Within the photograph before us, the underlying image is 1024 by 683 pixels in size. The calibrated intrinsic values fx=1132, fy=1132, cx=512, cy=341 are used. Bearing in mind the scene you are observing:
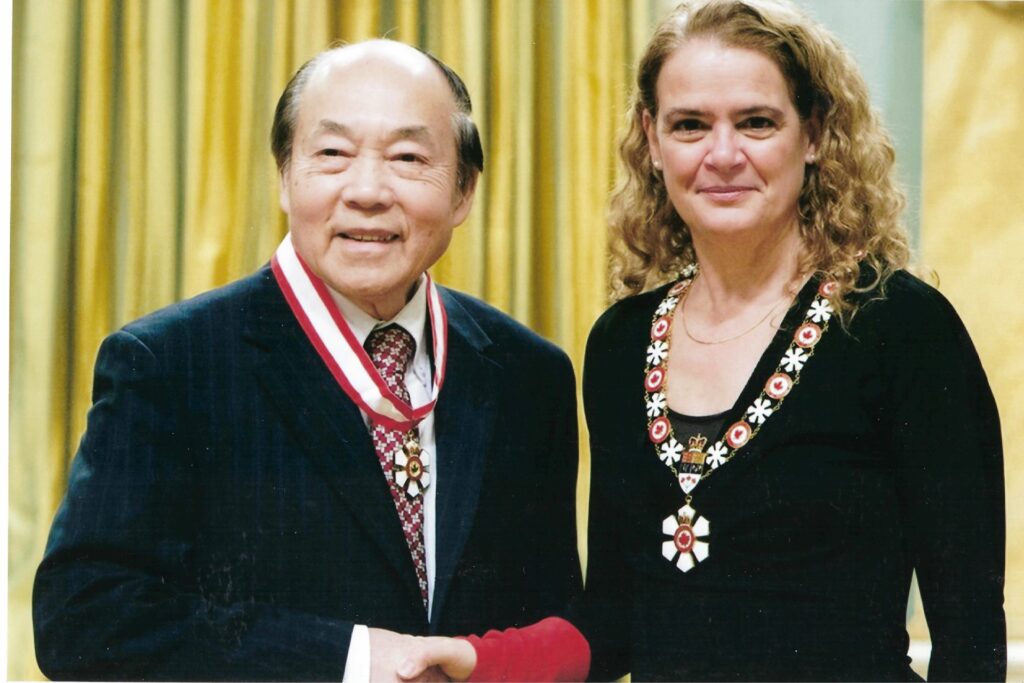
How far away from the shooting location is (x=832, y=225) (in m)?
1.67

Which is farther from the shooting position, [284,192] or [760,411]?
[284,192]

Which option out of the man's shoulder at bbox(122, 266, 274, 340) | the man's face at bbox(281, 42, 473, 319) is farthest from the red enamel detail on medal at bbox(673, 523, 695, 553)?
the man's shoulder at bbox(122, 266, 274, 340)

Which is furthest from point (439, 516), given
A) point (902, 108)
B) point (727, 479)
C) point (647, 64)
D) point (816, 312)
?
point (902, 108)

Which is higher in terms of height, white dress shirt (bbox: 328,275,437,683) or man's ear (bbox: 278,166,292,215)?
man's ear (bbox: 278,166,292,215)

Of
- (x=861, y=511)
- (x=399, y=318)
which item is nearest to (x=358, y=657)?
(x=399, y=318)

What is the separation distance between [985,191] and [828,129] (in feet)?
1.26

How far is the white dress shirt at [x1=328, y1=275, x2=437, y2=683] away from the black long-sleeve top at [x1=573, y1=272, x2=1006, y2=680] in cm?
34

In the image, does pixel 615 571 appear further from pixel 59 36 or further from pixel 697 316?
pixel 59 36

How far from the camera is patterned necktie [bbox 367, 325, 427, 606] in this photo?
1692 millimetres

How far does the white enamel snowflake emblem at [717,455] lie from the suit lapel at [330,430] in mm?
467

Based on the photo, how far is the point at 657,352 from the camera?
69.3 inches

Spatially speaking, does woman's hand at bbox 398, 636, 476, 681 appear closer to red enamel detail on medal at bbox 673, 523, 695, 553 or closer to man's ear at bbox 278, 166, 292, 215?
red enamel detail on medal at bbox 673, 523, 695, 553

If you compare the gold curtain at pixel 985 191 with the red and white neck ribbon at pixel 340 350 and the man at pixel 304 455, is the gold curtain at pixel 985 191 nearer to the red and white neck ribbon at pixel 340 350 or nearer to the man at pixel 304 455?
the man at pixel 304 455

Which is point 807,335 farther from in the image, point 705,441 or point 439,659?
point 439,659
